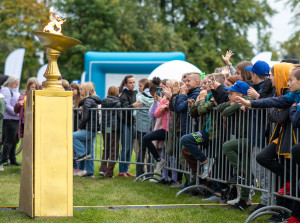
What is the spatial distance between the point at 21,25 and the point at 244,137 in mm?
30156

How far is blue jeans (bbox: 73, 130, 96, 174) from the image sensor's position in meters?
10.9

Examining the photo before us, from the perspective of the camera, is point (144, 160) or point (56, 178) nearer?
point (56, 178)

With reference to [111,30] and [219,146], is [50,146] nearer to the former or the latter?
[219,146]

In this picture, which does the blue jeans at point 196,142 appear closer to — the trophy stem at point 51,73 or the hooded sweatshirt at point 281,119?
the hooded sweatshirt at point 281,119

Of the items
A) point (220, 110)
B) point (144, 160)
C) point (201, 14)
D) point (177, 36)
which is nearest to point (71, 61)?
point (177, 36)

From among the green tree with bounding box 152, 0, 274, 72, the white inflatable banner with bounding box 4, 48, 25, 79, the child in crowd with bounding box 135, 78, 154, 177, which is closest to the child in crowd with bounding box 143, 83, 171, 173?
the child in crowd with bounding box 135, 78, 154, 177

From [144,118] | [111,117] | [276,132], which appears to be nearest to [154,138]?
[144,118]

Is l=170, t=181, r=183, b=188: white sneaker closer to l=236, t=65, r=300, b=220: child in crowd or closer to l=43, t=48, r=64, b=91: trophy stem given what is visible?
l=236, t=65, r=300, b=220: child in crowd

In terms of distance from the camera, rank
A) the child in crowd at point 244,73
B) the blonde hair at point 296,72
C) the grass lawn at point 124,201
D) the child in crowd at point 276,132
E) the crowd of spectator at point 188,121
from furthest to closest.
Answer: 1. the child in crowd at point 244,73
2. the grass lawn at point 124,201
3. the crowd of spectator at point 188,121
4. the child in crowd at point 276,132
5. the blonde hair at point 296,72

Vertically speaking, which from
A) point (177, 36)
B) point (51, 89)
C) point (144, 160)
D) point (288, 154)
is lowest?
point (144, 160)

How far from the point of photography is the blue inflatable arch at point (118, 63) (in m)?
22.0

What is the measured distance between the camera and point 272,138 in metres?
6.20

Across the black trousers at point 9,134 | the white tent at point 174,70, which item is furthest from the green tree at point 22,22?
the black trousers at point 9,134

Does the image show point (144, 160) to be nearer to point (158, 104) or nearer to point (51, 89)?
point (158, 104)
